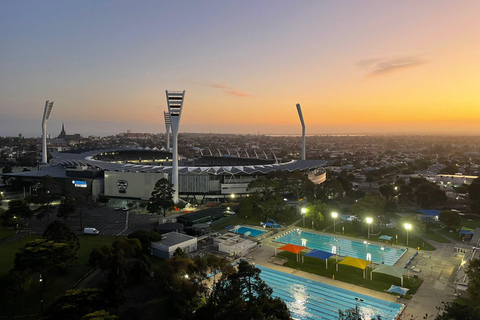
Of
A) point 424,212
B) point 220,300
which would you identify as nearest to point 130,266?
point 220,300

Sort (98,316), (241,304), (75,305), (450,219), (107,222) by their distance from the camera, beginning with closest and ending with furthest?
(98,316) → (241,304) → (75,305) → (450,219) → (107,222)

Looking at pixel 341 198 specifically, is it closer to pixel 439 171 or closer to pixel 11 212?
pixel 11 212

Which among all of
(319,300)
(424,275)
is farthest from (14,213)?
(424,275)

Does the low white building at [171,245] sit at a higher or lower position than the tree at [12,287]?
lower

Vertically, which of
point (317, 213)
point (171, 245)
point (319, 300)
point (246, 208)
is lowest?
point (319, 300)

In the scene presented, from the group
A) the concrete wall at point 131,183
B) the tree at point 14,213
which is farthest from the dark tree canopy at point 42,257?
the concrete wall at point 131,183

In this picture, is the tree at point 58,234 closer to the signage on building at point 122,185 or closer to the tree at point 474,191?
the signage on building at point 122,185

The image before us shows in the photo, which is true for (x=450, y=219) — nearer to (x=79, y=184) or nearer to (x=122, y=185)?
(x=122, y=185)
